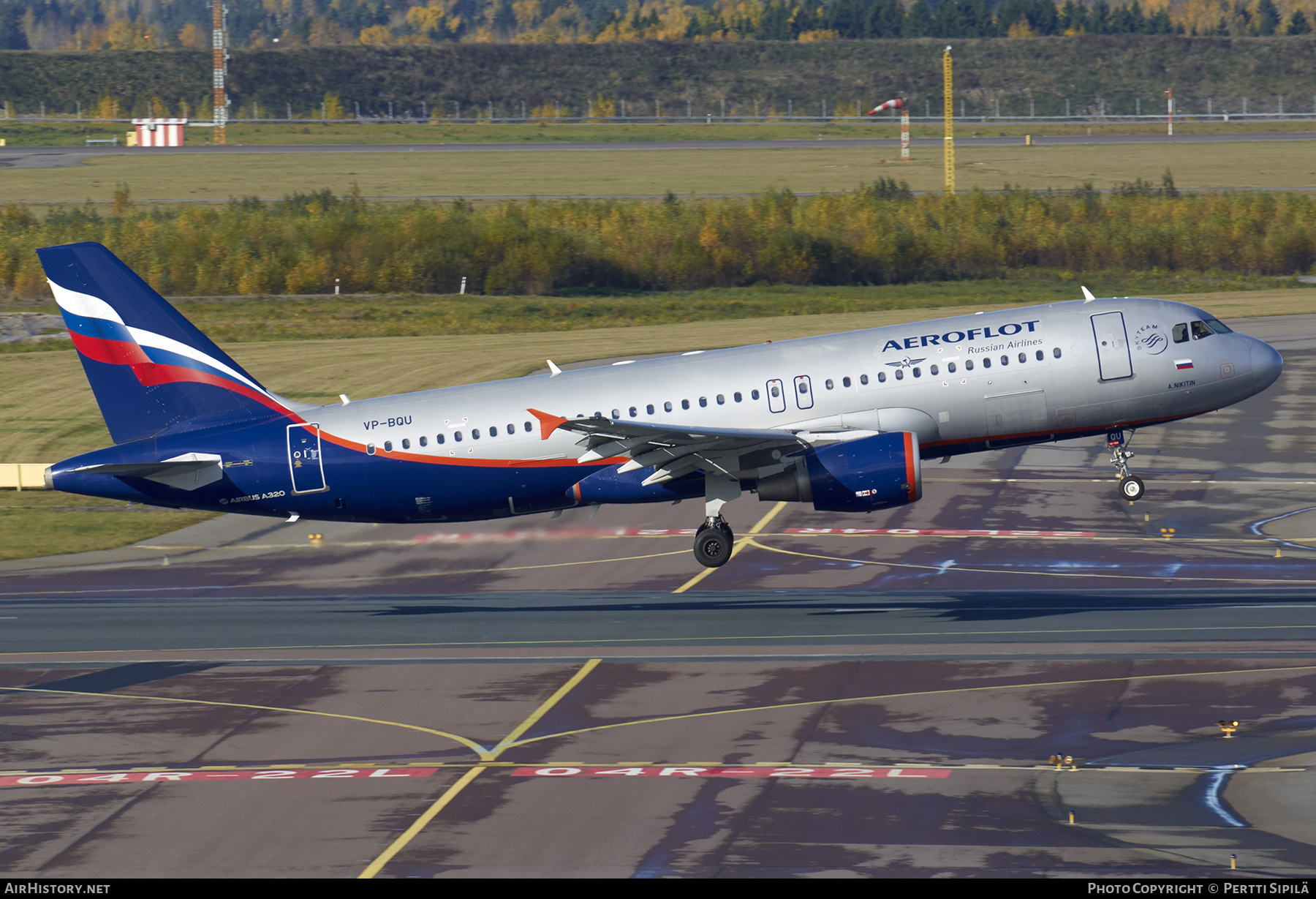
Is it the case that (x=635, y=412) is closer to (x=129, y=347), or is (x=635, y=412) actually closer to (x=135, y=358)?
(x=135, y=358)

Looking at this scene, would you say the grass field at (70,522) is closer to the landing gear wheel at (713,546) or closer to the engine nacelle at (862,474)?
the landing gear wheel at (713,546)

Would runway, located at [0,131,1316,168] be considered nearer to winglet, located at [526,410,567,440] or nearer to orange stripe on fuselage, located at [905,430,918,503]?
winglet, located at [526,410,567,440]

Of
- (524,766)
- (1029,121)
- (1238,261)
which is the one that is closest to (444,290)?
(1238,261)

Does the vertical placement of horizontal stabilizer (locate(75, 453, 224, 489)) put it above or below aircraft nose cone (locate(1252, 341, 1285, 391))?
below

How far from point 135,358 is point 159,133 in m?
150

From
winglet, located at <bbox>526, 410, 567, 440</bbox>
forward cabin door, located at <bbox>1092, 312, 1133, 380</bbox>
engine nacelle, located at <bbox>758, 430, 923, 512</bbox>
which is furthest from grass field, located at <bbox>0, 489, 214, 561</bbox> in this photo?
forward cabin door, located at <bbox>1092, 312, 1133, 380</bbox>

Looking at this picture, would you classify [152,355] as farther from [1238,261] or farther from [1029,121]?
[1029,121]

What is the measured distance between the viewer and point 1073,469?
2239 inches

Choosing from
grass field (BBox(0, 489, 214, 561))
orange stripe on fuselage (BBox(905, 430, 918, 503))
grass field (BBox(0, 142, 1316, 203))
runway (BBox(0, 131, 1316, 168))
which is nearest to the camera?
orange stripe on fuselage (BBox(905, 430, 918, 503))

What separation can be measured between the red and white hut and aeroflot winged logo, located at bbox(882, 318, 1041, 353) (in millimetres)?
155068

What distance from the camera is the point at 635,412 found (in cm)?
3819

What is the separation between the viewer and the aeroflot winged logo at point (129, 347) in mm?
38781

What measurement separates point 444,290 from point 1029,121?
111589 millimetres

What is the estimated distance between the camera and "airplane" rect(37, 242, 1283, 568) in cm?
3759
